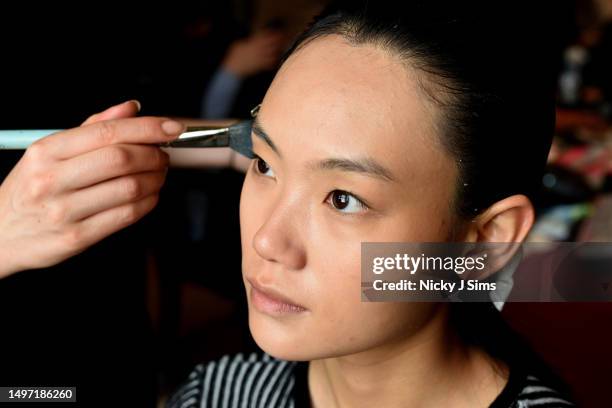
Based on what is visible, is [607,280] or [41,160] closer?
[41,160]

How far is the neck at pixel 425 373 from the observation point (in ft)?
2.60

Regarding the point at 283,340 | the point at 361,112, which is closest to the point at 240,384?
the point at 283,340

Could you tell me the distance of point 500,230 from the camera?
0.75 meters

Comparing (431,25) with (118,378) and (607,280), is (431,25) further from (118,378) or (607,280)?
(118,378)

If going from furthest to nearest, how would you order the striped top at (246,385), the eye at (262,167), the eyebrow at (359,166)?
Answer: the striped top at (246,385) < the eye at (262,167) < the eyebrow at (359,166)

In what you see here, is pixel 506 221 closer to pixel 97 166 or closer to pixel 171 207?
pixel 97 166

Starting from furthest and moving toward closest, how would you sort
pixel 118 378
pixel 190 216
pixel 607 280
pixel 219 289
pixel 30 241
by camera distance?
pixel 190 216 → pixel 219 289 → pixel 118 378 → pixel 607 280 → pixel 30 241

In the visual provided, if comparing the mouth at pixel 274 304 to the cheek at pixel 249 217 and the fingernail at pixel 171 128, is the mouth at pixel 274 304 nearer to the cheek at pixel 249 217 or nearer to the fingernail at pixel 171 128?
the cheek at pixel 249 217

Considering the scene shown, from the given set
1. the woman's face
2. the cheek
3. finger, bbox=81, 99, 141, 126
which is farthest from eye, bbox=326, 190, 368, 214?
finger, bbox=81, 99, 141, 126

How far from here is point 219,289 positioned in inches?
68.6

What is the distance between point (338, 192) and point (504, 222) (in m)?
0.22

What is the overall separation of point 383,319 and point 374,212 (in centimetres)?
13

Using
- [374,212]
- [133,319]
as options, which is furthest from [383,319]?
[133,319]

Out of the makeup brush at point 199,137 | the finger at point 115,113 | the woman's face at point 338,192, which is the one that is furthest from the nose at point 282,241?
the finger at point 115,113
